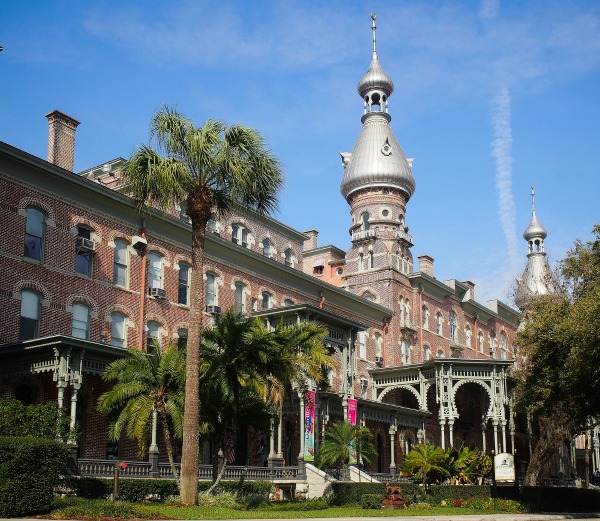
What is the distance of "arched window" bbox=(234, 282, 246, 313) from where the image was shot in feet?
141

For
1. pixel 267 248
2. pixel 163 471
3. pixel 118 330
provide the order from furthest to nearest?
pixel 267 248, pixel 118 330, pixel 163 471

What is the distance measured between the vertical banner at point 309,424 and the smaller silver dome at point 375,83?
126 ft

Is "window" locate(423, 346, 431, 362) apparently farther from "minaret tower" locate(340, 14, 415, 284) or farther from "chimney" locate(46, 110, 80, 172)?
"chimney" locate(46, 110, 80, 172)

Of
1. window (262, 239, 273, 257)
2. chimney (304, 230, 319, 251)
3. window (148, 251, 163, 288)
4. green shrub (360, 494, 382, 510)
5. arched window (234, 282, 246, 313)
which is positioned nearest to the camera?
green shrub (360, 494, 382, 510)

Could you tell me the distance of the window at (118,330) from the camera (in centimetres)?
3544

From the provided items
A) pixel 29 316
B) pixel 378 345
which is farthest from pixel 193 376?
pixel 378 345

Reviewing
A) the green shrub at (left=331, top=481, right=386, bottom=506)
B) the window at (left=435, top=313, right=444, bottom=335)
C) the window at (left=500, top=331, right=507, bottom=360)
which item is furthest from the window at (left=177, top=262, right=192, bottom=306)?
the window at (left=500, top=331, right=507, bottom=360)

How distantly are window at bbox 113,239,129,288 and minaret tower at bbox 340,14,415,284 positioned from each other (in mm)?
24721

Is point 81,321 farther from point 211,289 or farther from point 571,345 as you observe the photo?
point 571,345

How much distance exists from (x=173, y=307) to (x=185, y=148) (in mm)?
14754

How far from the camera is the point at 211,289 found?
1624 inches

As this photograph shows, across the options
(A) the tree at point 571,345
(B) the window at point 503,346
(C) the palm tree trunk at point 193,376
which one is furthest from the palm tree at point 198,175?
(B) the window at point 503,346

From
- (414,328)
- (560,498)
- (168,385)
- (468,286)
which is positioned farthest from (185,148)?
(468,286)

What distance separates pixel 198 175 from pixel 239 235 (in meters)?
21.8
